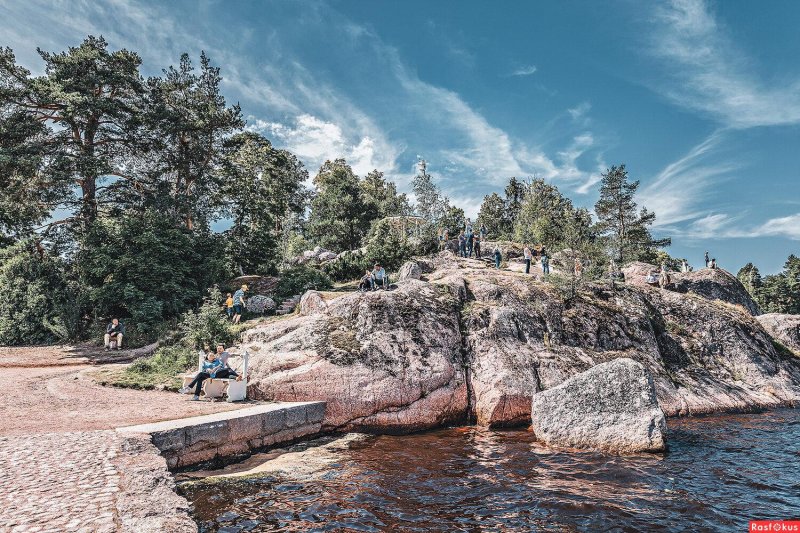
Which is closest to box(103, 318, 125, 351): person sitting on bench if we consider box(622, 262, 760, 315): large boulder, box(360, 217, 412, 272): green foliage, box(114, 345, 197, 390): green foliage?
box(114, 345, 197, 390): green foliage

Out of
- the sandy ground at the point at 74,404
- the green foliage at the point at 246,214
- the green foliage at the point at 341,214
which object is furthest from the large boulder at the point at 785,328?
the green foliage at the point at 341,214

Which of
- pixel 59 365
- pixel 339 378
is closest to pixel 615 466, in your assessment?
pixel 339 378

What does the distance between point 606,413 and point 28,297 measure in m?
30.2

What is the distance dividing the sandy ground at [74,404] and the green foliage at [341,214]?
101 feet

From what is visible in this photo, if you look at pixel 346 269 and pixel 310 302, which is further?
pixel 346 269

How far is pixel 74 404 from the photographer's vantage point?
1091 centimetres

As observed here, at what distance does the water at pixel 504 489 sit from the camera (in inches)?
248

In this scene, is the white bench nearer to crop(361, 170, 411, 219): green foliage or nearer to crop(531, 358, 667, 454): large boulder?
crop(531, 358, 667, 454): large boulder

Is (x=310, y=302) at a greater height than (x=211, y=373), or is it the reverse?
(x=310, y=302)

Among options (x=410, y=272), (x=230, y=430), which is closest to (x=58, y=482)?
(x=230, y=430)

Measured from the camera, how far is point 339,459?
9.30m

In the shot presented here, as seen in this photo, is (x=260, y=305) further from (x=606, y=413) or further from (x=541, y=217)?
(x=541, y=217)

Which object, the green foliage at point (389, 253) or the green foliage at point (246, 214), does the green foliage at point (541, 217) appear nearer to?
the green foliage at point (389, 253)

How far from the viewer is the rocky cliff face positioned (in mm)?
12281
